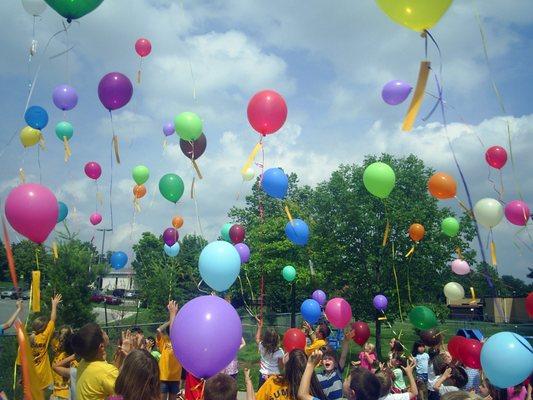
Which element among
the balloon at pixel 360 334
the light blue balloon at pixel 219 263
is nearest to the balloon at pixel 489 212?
the balloon at pixel 360 334

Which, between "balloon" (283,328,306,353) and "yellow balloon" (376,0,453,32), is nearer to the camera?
"yellow balloon" (376,0,453,32)

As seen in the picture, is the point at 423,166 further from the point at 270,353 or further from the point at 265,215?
the point at 270,353

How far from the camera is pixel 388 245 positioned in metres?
20.1

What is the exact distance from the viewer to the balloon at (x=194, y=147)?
8.65 meters

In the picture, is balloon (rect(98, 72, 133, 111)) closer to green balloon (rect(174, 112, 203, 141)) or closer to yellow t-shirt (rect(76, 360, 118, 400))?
green balloon (rect(174, 112, 203, 141))

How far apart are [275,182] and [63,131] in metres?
4.85

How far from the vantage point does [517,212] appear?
24.8 feet

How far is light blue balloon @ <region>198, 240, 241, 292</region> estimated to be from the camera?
595 cm

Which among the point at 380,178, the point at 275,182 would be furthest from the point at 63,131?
the point at 380,178

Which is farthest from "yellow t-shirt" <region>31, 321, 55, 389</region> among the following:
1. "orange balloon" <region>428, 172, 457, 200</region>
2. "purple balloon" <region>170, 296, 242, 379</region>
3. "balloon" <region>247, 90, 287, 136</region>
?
"orange balloon" <region>428, 172, 457, 200</region>

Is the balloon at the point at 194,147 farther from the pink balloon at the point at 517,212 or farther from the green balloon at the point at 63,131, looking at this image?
the pink balloon at the point at 517,212

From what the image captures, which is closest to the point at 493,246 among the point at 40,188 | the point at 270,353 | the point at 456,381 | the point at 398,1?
the point at 456,381

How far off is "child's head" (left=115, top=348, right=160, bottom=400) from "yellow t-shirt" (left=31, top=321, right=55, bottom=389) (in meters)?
3.21

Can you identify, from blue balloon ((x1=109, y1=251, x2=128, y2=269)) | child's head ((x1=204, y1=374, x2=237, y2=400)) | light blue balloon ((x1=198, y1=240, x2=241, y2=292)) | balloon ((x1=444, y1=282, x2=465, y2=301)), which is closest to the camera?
child's head ((x1=204, y1=374, x2=237, y2=400))
